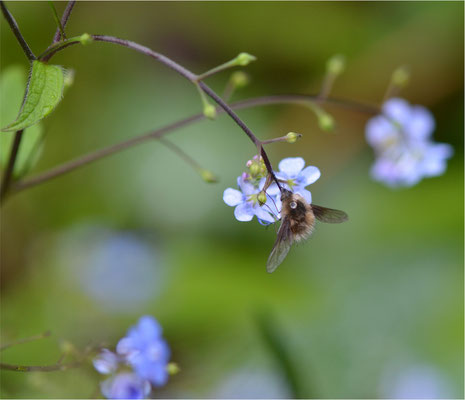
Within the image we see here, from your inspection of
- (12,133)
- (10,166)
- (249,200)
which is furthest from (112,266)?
(249,200)

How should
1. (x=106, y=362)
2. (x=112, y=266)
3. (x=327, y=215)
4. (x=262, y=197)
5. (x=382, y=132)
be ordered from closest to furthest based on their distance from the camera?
1. (x=262, y=197)
2. (x=327, y=215)
3. (x=106, y=362)
4. (x=382, y=132)
5. (x=112, y=266)

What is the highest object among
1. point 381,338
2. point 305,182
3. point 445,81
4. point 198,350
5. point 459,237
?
point 305,182

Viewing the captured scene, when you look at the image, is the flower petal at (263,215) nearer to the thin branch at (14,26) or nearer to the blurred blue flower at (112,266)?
the thin branch at (14,26)

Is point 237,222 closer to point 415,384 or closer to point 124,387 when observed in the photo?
point 415,384

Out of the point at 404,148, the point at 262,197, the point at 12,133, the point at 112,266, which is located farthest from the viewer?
the point at 112,266

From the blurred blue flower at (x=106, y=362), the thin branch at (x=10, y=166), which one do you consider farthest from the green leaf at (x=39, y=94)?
the blurred blue flower at (x=106, y=362)

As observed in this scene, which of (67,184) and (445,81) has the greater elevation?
(445,81)

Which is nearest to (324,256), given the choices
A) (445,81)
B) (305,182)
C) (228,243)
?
(228,243)

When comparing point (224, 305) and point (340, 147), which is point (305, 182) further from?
point (340, 147)
